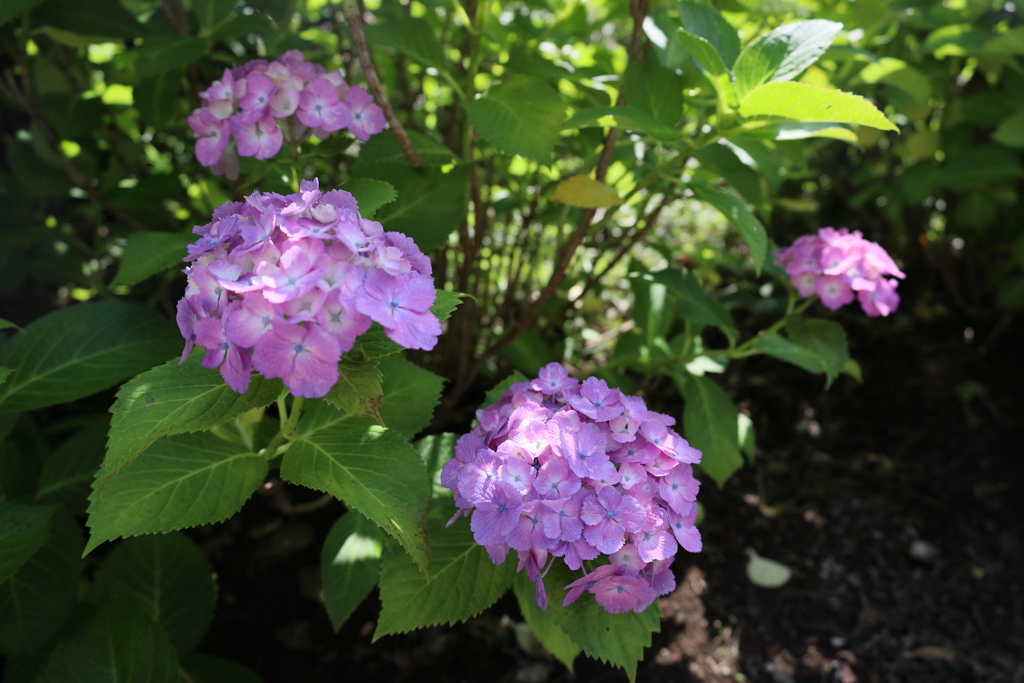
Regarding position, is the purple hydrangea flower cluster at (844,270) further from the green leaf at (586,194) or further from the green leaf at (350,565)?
the green leaf at (350,565)

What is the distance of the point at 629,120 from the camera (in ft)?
3.79

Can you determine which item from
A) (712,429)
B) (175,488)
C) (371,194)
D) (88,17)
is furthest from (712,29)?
(88,17)

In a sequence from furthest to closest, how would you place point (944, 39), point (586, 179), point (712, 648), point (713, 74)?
point (944, 39), point (712, 648), point (586, 179), point (713, 74)

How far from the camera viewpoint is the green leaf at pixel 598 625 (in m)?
0.91

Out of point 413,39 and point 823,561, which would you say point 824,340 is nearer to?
point 823,561

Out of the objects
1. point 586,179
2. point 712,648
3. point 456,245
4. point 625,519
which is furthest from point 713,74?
point 712,648

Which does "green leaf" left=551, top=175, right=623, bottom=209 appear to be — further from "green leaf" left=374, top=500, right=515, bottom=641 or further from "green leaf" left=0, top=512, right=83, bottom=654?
"green leaf" left=0, top=512, right=83, bottom=654

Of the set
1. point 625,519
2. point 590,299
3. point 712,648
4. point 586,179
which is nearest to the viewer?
point 625,519

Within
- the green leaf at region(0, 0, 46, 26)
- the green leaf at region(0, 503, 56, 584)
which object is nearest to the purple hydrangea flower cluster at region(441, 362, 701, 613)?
the green leaf at region(0, 503, 56, 584)

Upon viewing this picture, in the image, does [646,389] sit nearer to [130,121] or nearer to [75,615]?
[75,615]

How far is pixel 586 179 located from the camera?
52.3 inches

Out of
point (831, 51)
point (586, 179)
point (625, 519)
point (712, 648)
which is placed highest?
point (831, 51)

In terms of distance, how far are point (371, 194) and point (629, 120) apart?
0.48 m

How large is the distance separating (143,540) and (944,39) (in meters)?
2.72
